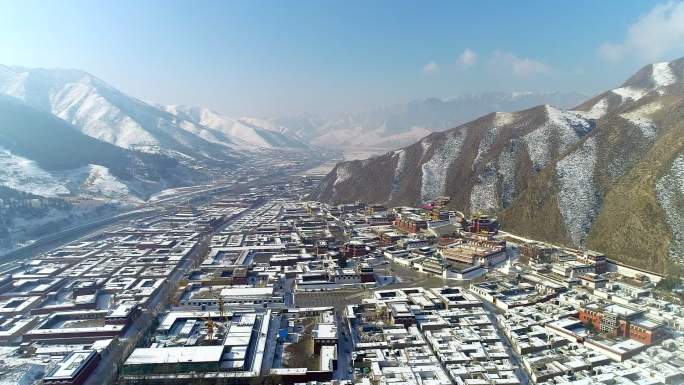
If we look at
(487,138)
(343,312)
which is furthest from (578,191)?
(343,312)

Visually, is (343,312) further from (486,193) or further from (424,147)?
(424,147)

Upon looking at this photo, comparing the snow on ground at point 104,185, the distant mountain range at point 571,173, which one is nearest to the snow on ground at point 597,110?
the distant mountain range at point 571,173

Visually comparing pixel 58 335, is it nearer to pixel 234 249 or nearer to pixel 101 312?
pixel 101 312

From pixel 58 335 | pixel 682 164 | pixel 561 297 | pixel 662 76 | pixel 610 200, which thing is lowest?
pixel 58 335

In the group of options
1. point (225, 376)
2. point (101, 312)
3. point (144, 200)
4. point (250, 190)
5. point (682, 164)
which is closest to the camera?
point (225, 376)

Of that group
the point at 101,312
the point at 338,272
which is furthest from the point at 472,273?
the point at 101,312
